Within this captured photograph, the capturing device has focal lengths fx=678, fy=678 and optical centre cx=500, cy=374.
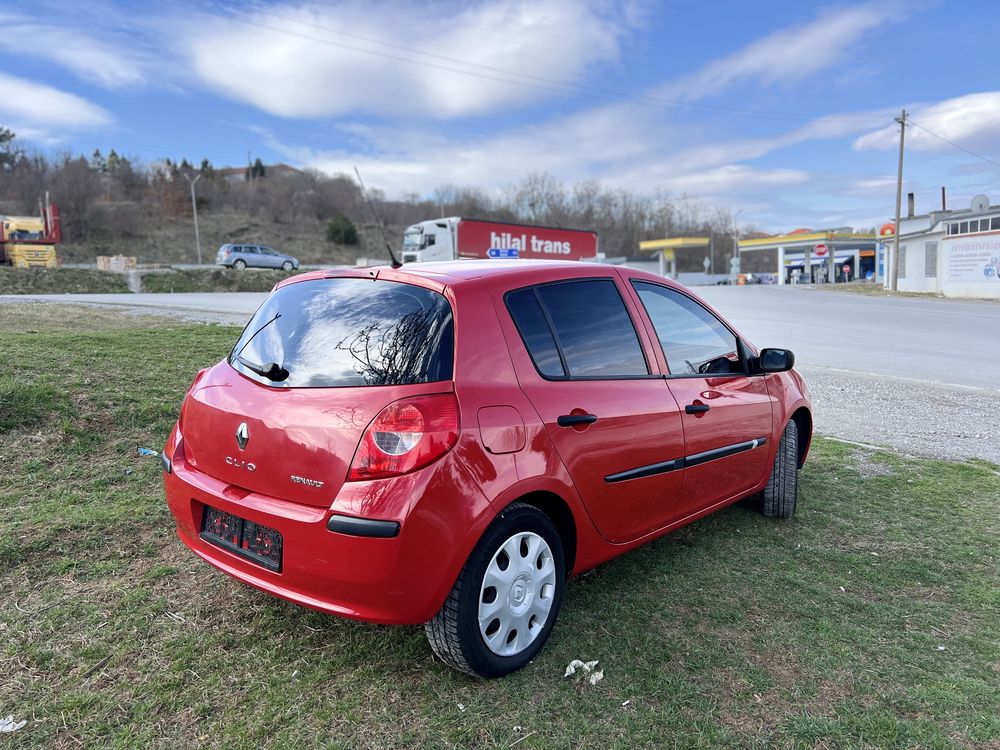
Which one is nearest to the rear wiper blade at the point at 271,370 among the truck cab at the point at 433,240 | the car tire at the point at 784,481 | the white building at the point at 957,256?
the car tire at the point at 784,481

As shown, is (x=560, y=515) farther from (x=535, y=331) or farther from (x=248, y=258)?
(x=248, y=258)

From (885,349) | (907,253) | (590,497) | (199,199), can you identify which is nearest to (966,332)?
(885,349)

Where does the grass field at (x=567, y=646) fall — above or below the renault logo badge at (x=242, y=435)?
below

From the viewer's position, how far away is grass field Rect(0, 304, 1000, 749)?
7.96 feet

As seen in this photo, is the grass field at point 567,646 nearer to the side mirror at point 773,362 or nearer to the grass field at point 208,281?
the side mirror at point 773,362

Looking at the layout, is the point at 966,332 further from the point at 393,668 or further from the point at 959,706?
the point at 393,668

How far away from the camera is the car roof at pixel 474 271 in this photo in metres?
2.91

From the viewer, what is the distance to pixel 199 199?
77.4 m

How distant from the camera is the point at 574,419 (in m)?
2.92

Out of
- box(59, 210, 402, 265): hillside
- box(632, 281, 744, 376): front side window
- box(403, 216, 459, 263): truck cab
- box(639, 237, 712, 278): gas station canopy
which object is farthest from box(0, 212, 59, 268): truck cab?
box(639, 237, 712, 278): gas station canopy

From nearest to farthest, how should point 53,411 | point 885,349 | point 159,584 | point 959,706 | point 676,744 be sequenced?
point 676,744
point 959,706
point 159,584
point 53,411
point 885,349

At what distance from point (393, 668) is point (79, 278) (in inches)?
1249

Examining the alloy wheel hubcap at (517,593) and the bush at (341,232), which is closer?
the alloy wheel hubcap at (517,593)

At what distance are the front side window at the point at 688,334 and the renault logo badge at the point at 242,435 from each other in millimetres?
2080
